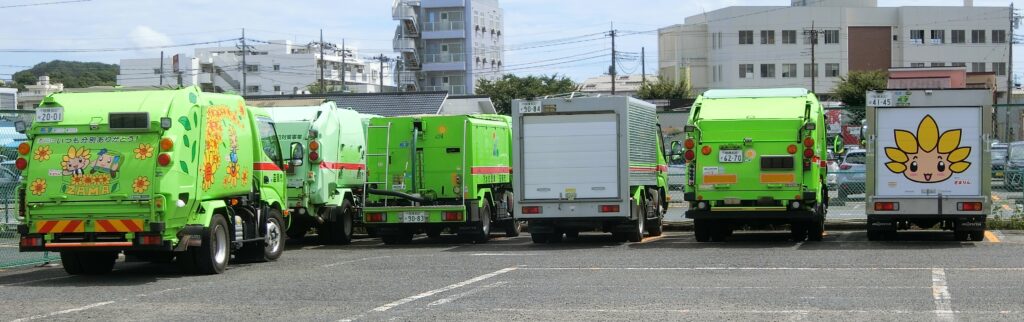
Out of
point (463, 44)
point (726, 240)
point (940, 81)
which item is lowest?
point (726, 240)

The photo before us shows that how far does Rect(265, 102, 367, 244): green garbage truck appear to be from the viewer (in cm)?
2117

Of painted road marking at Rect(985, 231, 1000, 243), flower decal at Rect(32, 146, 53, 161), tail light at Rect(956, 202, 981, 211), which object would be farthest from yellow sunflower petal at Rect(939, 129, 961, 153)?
flower decal at Rect(32, 146, 53, 161)

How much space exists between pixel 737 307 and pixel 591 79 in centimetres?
12389

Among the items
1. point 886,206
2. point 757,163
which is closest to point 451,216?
point 757,163

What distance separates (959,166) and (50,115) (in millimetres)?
13651

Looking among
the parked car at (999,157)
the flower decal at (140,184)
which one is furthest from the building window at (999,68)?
the flower decal at (140,184)

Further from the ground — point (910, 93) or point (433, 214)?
point (910, 93)

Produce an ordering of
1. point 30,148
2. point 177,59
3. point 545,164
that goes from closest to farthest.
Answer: point 30,148 < point 545,164 < point 177,59

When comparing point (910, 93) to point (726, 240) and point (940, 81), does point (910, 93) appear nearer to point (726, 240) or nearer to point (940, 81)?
point (726, 240)

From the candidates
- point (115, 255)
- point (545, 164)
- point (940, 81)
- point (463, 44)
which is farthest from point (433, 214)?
point (463, 44)

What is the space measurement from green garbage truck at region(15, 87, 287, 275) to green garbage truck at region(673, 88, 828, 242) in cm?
838

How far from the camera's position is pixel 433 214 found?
21.6m

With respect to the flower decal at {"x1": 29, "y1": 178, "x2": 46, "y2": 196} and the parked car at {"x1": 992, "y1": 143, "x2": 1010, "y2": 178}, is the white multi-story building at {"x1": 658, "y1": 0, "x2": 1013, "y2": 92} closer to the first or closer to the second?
the parked car at {"x1": 992, "y1": 143, "x2": 1010, "y2": 178}

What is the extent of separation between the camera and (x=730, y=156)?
20.1m
